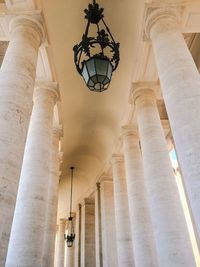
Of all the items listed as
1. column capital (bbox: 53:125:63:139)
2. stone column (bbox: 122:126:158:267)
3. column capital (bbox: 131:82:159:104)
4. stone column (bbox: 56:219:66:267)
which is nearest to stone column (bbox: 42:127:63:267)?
column capital (bbox: 53:125:63:139)

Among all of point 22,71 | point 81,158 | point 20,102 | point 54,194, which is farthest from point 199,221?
point 81,158

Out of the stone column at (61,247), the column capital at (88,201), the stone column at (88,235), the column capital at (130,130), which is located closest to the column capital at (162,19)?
the column capital at (130,130)

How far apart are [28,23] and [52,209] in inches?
477

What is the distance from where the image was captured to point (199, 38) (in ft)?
48.9

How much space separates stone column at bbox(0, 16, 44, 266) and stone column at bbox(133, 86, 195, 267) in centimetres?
649

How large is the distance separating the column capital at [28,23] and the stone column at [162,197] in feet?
22.8

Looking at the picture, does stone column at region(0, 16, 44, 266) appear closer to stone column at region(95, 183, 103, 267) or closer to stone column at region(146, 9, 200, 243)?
stone column at region(146, 9, 200, 243)

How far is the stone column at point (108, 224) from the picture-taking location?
25047mm

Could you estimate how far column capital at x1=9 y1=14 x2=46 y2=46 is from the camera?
34.3 ft

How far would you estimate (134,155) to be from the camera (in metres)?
18.1

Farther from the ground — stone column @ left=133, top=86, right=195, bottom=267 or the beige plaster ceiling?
the beige plaster ceiling

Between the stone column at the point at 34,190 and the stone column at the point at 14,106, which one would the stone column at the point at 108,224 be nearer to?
the stone column at the point at 34,190

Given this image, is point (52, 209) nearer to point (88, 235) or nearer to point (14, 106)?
point (14, 106)

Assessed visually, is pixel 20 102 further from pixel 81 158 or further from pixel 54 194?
pixel 81 158
